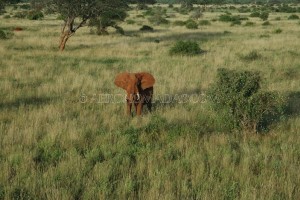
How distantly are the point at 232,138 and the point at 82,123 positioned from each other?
11.2 feet

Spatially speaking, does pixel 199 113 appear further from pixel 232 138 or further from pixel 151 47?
pixel 151 47

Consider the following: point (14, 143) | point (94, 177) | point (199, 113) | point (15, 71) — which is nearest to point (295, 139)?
point (199, 113)

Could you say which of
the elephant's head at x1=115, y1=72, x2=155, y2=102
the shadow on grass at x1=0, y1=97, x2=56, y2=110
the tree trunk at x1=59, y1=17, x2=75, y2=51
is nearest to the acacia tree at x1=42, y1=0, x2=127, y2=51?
the tree trunk at x1=59, y1=17, x2=75, y2=51

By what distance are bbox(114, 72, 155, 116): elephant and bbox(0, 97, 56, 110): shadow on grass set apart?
8.35ft

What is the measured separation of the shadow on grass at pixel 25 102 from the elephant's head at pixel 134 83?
254cm

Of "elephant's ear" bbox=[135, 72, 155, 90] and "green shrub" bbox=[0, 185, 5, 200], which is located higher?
"elephant's ear" bbox=[135, 72, 155, 90]

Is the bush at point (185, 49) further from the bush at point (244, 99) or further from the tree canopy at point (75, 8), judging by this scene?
the bush at point (244, 99)

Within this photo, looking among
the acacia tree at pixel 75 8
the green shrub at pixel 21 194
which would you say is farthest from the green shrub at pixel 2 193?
the acacia tree at pixel 75 8

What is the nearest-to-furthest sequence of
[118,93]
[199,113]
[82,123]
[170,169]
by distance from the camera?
[170,169]
[82,123]
[199,113]
[118,93]

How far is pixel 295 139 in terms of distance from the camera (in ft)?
27.1

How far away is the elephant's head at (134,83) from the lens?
9891 mm

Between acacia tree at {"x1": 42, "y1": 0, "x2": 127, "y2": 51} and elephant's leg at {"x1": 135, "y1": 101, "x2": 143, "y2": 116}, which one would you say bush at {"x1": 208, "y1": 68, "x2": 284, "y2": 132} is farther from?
acacia tree at {"x1": 42, "y1": 0, "x2": 127, "y2": 51}

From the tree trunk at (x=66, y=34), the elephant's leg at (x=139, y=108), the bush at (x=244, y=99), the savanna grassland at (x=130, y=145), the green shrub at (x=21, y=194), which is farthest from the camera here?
the tree trunk at (x=66, y=34)

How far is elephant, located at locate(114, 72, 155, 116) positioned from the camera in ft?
32.5
